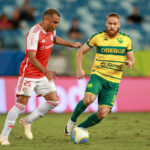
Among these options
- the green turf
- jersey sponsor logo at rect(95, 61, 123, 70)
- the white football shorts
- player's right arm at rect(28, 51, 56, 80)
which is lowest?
the green turf

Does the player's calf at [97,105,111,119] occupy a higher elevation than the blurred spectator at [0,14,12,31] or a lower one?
lower

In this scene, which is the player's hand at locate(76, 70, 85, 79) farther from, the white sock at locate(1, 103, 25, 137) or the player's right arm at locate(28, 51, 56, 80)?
the white sock at locate(1, 103, 25, 137)

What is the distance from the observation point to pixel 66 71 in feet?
39.0

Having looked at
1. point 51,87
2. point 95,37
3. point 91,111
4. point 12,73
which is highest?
point 95,37

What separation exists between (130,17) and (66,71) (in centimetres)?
657

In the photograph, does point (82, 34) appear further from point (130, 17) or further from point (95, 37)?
point (95, 37)

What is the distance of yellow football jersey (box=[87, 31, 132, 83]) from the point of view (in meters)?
6.43

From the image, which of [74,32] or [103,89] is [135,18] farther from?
[103,89]

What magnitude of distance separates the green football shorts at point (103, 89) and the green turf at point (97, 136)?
638mm

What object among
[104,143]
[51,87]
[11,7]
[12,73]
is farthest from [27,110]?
[11,7]

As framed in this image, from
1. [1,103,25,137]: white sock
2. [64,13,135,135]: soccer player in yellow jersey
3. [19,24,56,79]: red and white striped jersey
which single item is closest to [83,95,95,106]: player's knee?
[64,13,135,135]: soccer player in yellow jersey

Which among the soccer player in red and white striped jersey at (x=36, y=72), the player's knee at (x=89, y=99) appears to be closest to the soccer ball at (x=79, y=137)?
the player's knee at (x=89, y=99)

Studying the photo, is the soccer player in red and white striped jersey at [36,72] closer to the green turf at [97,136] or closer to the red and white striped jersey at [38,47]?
the red and white striped jersey at [38,47]

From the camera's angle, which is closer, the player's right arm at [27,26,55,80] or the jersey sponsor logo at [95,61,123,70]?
the player's right arm at [27,26,55,80]
